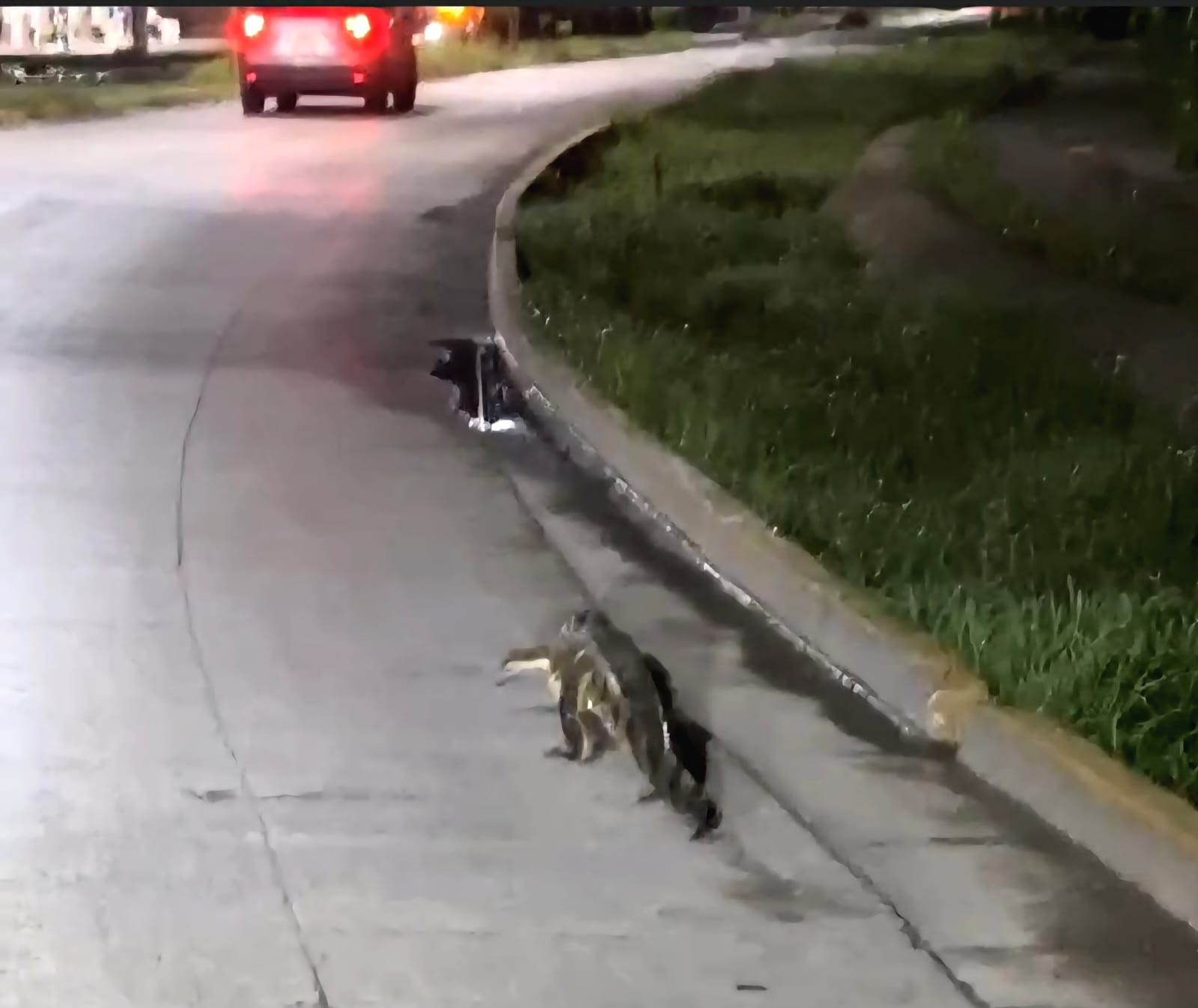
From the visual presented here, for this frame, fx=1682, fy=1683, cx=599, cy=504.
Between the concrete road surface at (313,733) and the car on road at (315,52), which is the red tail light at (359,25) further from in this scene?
the concrete road surface at (313,733)

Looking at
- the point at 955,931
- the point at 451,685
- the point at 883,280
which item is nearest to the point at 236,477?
the point at 451,685

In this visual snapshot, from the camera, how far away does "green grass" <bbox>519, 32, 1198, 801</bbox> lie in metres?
4.67

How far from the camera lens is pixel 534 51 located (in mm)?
29938

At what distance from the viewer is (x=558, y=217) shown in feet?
38.9

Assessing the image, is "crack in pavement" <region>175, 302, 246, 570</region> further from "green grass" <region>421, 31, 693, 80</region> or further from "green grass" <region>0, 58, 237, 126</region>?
"green grass" <region>421, 31, 693, 80</region>

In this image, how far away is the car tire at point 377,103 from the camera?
19797mm

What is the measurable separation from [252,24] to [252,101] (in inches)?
50.4

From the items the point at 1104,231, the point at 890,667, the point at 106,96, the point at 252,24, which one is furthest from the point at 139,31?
the point at 890,667

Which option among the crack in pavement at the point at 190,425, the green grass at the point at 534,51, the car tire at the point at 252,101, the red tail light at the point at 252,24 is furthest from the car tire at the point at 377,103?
the crack in pavement at the point at 190,425

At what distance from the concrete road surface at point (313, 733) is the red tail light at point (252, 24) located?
357 inches

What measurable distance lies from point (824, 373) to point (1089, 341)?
142 cm

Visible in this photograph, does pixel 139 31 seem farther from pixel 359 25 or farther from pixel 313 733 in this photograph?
pixel 313 733

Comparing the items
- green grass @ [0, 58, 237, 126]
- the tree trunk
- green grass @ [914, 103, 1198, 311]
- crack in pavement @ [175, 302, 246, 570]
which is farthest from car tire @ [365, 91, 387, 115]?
crack in pavement @ [175, 302, 246, 570]

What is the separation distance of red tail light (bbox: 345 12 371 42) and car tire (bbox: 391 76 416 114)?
127 centimetres
